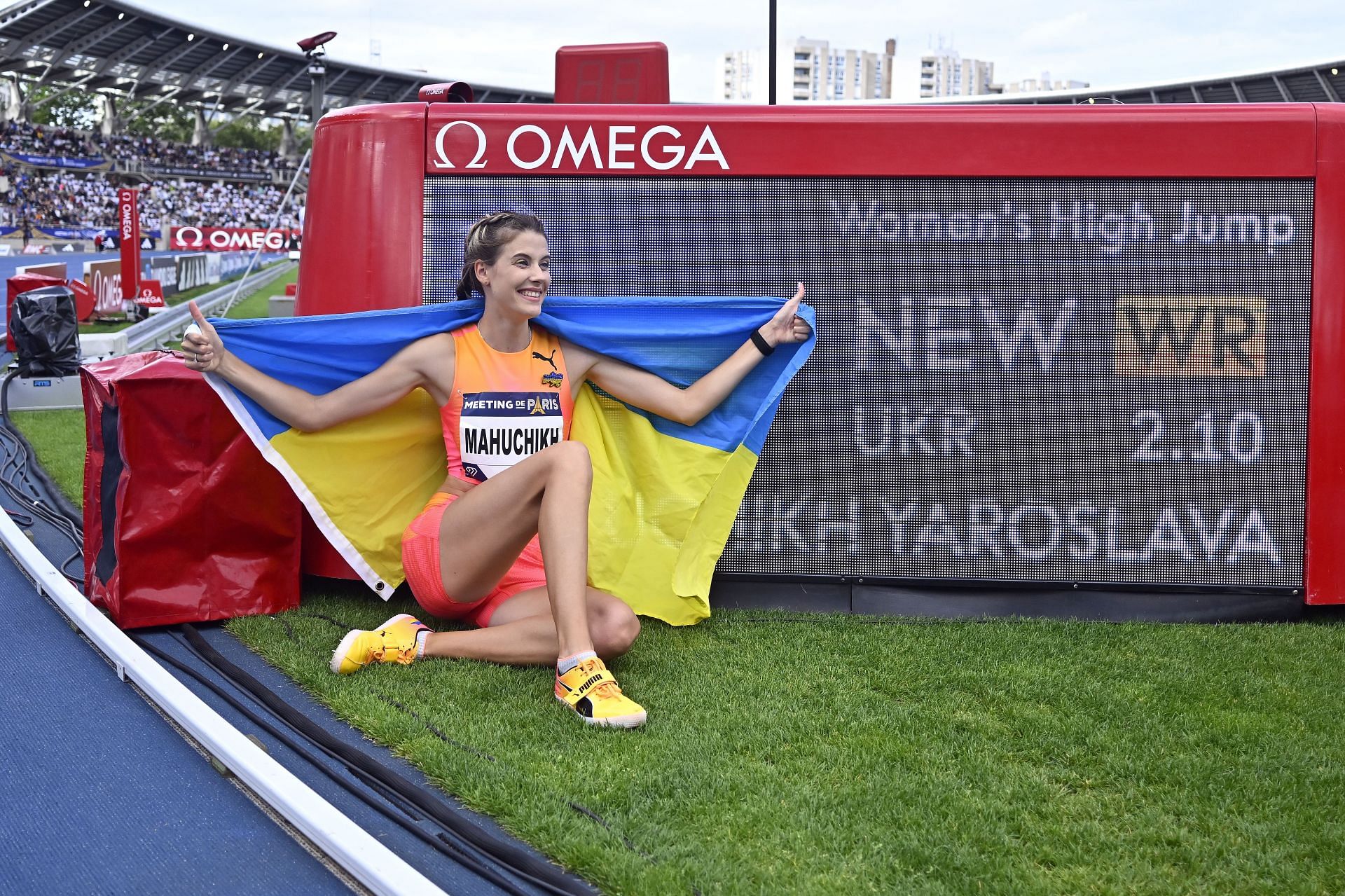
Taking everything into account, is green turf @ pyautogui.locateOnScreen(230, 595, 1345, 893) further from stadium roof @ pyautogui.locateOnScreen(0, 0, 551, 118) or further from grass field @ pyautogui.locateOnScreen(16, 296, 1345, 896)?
stadium roof @ pyautogui.locateOnScreen(0, 0, 551, 118)

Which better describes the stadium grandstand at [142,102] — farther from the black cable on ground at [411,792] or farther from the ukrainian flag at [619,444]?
the black cable on ground at [411,792]

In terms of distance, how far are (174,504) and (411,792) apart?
5.97ft

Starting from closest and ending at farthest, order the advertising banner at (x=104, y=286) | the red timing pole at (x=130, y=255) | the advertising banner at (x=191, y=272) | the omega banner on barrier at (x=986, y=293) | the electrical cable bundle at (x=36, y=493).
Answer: the omega banner on barrier at (x=986, y=293), the electrical cable bundle at (x=36, y=493), the advertising banner at (x=104, y=286), the red timing pole at (x=130, y=255), the advertising banner at (x=191, y=272)

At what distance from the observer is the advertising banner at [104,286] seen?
60.6ft

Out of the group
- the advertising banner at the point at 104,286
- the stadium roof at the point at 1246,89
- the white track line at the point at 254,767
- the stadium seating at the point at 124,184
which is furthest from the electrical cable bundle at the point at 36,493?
the stadium roof at the point at 1246,89

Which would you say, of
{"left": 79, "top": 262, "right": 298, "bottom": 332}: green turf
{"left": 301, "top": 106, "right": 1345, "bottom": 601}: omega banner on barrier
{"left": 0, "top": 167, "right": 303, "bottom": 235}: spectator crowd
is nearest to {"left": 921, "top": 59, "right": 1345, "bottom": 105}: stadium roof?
{"left": 79, "top": 262, "right": 298, "bottom": 332}: green turf

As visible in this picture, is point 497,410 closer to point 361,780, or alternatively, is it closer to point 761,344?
point 761,344

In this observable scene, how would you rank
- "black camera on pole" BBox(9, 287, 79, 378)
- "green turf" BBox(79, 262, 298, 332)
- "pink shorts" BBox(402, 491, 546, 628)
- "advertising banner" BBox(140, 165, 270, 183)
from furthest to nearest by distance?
"advertising banner" BBox(140, 165, 270, 183), "green turf" BBox(79, 262, 298, 332), "black camera on pole" BBox(9, 287, 79, 378), "pink shorts" BBox(402, 491, 546, 628)

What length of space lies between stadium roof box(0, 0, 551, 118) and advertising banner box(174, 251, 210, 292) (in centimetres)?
2576

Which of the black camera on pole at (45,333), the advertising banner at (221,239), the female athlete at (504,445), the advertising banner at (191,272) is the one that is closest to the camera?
the female athlete at (504,445)

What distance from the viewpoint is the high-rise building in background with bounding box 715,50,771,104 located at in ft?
591

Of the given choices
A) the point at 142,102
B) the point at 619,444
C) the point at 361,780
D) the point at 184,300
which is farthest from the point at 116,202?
the point at 361,780

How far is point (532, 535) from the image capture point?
391 cm

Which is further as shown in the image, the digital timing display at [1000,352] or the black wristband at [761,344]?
the digital timing display at [1000,352]
